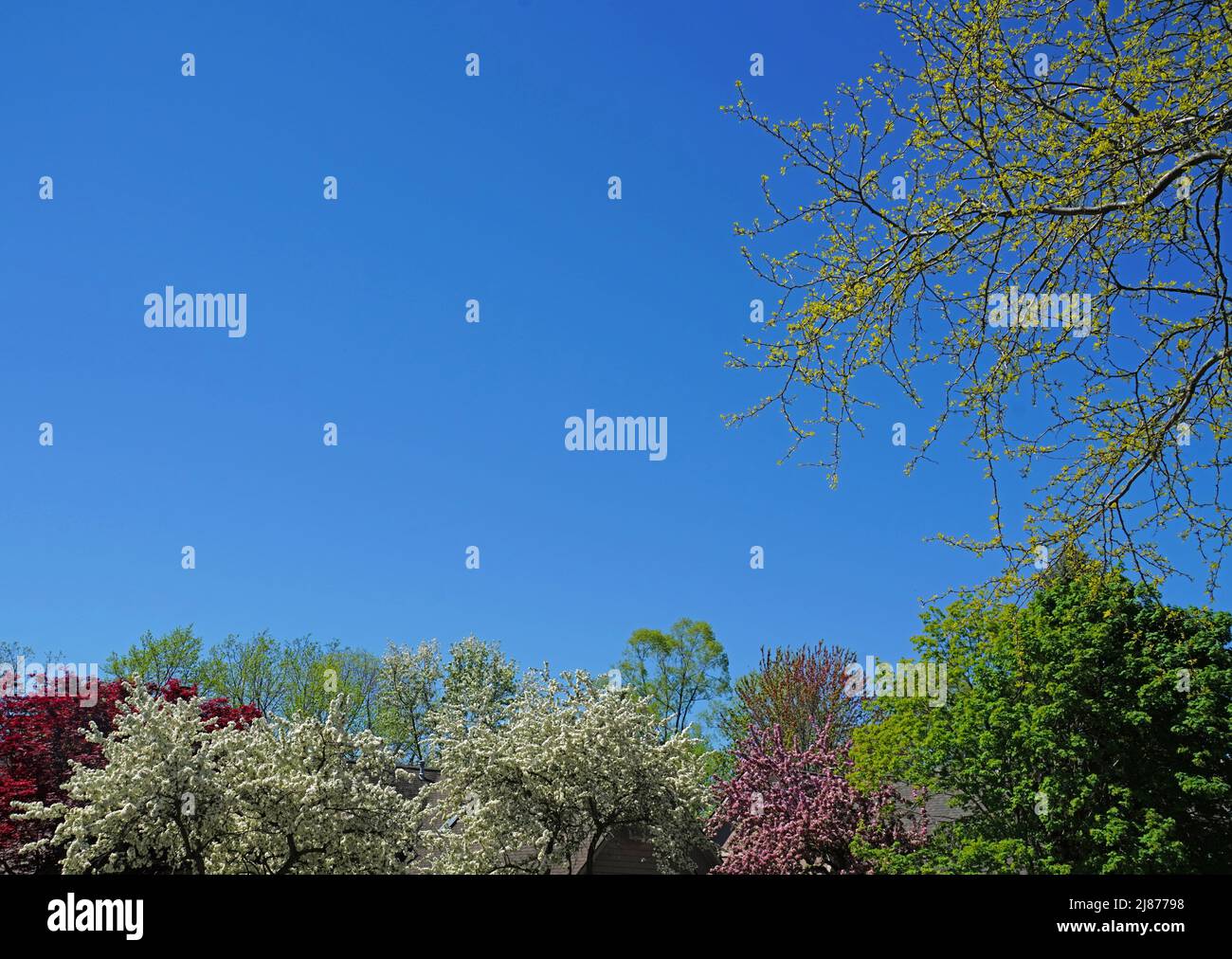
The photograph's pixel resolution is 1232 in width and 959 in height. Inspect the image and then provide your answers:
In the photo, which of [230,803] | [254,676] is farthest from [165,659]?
[230,803]

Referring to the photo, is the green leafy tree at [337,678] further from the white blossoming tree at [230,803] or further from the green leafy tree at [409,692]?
the white blossoming tree at [230,803]

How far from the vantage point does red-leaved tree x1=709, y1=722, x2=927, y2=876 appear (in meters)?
20.5

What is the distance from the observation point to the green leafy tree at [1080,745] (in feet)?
56.2

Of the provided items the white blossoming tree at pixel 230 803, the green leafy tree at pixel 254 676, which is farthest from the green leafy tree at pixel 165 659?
the white blossoming tree at pixel 230 803

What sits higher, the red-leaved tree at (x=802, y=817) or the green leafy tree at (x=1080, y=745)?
the green leafy tree at (x=1080, y=745)

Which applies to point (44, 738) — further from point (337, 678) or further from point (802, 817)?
point (337, 678)

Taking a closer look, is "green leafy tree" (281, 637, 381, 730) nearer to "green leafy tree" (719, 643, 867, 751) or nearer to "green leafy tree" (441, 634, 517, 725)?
"green leafy tree" (441, 634, 517, 725)

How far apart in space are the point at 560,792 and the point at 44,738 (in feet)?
37.5

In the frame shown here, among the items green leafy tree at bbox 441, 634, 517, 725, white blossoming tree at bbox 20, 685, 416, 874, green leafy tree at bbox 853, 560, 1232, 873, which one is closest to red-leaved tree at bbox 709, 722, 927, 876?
green leafy tree at bbox 853, 560, 1232, 873

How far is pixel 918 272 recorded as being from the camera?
9.42 metres

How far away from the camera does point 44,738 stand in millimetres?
21953

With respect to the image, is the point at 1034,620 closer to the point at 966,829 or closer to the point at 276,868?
the point at 966,829

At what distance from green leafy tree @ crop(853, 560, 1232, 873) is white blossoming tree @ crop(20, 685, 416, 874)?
9.68m

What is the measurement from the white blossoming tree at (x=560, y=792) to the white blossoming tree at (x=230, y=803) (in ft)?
9.57
